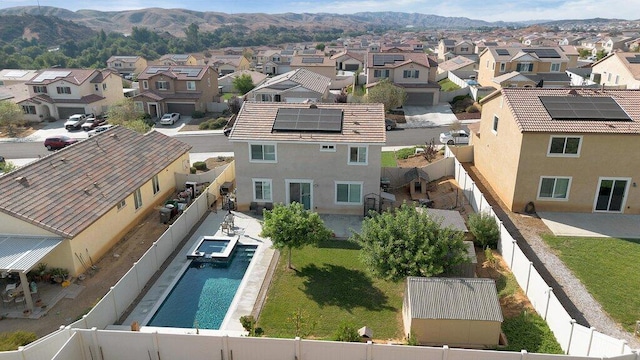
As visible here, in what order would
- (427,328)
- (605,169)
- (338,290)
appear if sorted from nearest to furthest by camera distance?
(427,328), (338,290), (605,169)

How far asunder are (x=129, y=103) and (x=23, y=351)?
44396mm

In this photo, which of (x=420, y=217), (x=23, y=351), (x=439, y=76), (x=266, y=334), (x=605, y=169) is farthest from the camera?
(x=439, y=76)

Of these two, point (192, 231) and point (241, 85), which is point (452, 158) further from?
point (241, 85)

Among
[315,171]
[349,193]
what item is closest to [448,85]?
[349,193]

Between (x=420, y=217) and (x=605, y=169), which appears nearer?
(x=420, y=217)

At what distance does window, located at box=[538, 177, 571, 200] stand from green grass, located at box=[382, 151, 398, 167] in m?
13.8

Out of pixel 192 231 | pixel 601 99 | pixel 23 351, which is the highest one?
pixel 601 99

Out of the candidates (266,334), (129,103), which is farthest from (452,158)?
(129,103)

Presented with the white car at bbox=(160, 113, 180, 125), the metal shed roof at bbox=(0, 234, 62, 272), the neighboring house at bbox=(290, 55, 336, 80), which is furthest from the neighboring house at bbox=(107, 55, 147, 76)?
the metal shed roof at bbox=(0, 234, 62, 272)

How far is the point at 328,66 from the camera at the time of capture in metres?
77.8

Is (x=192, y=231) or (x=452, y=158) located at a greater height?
(x=452, y=158)

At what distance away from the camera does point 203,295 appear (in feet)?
68.6

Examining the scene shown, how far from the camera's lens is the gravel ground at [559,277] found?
17.2 meters

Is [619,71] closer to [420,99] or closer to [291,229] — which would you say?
[420,99]
